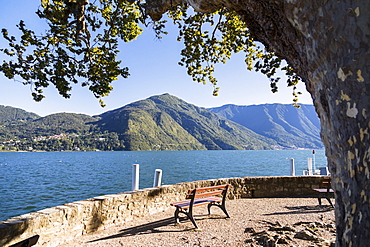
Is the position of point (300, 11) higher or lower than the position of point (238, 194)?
higher

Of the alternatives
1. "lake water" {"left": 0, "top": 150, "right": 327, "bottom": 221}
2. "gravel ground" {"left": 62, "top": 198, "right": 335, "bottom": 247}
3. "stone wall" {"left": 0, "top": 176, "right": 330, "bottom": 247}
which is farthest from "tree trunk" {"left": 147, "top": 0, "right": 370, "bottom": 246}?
"lake water" {"left": 0, "top": 150, "right": 327, "bottom": 221}

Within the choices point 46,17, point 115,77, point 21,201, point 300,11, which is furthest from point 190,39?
point 21,201

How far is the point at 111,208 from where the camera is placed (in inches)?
212

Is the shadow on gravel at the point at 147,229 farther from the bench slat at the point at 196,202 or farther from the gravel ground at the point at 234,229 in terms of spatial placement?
the bench slat at the point at 196,202

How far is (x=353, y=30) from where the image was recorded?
4.44ft

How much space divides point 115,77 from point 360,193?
21.6 ft

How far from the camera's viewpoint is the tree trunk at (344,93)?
132 cm

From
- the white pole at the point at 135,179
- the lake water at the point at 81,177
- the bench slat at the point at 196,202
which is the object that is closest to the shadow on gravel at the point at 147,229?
the bench slat at the point at 196,202

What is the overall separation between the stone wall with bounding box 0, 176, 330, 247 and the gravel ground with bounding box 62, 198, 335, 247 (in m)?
0.21

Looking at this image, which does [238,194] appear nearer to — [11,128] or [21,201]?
[21,201]

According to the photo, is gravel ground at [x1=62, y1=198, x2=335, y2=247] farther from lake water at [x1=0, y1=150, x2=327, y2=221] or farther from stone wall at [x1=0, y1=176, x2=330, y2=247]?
lake water at [x1=0, y1=150, x2=327, y2=221]

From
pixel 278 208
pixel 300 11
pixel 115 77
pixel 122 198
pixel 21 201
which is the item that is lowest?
pixel 21 201

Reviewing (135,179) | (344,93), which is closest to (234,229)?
(135,179)

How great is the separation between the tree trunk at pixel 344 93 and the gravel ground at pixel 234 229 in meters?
2.37
